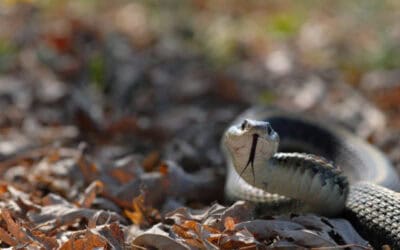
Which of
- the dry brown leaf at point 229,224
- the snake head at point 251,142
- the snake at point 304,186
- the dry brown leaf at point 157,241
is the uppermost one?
the snake head at point 251,142

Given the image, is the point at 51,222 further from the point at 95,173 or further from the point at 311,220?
the point at 311,220

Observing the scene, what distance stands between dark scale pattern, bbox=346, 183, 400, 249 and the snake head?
62cm

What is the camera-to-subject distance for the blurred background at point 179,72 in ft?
23.2

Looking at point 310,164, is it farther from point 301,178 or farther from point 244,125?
point 244,125

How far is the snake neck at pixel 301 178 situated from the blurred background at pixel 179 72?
1.91m

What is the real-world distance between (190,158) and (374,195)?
221 cm

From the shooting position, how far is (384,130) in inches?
281

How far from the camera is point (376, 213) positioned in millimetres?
4391

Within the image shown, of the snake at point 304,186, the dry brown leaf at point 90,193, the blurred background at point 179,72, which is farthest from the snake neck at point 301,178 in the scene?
the blurred background at point 179,72

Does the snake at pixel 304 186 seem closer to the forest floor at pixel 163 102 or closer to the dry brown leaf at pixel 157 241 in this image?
the forest floor at pixel 163 102

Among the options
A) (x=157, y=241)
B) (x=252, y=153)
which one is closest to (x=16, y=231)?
(x=157, y=241)

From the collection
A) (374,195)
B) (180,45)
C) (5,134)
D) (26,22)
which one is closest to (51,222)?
(374,195)

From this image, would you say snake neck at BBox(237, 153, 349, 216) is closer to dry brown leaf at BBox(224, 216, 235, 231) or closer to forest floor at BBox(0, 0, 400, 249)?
forest floor at BBox(0, 0, 400, 249)

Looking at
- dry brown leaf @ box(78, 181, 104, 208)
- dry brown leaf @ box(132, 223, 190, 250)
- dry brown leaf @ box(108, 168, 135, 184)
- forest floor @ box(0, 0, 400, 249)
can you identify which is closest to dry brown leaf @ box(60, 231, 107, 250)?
forest floor @ box(0, 0, 400, 249)
